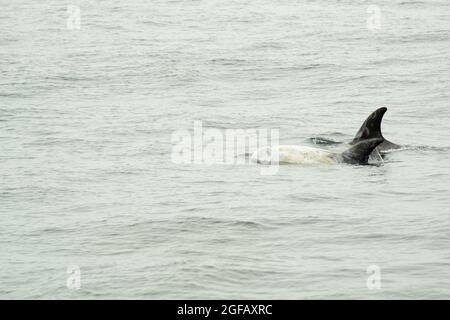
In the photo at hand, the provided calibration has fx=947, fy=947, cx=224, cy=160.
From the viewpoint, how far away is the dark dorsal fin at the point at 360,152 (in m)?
15.5

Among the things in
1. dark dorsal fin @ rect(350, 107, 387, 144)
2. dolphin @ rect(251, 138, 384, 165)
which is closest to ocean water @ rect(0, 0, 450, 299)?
dolphin @ rect(251, 138, 384, 165)

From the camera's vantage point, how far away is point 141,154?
54.2 ft

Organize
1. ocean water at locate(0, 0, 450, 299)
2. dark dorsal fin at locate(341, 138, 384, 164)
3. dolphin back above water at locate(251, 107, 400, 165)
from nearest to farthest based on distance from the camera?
ocean water at locate(0, 0, 450, 299), dark dorsal fin at locate(341, 138, 384, 164), dolphin back above water at locate(251, 107, 400, 165)

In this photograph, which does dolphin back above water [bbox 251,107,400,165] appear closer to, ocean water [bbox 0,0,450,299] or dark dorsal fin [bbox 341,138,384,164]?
dark dorsal fin [bbox 341,138,384,164]

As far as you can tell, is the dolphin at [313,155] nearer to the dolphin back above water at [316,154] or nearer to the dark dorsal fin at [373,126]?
the dolphin back above water at [316,154]

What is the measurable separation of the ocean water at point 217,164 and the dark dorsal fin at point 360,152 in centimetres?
37

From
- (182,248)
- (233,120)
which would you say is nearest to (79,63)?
(233,120)

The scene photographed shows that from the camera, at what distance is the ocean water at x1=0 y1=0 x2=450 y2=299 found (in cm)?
1009

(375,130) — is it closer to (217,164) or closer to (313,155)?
(313,155)

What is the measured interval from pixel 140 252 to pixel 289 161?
214 inches

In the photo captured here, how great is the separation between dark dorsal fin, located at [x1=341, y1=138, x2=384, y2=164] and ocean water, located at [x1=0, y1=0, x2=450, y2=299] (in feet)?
1.21
